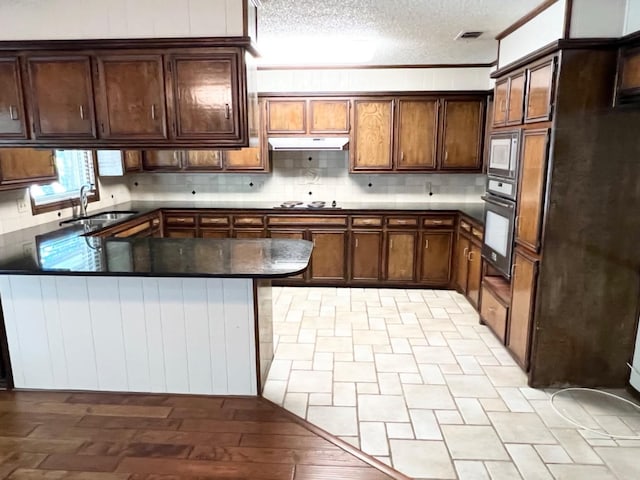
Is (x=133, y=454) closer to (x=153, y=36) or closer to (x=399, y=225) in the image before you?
(x=153, y=36)

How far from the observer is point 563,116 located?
2.56 metres

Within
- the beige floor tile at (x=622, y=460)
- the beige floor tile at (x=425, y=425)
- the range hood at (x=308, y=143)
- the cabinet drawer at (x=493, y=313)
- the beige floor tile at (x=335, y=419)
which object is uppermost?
the range hood at (x=308, y=143)

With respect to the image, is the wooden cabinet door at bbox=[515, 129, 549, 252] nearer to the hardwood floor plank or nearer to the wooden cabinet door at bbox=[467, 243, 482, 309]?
the wooden cabinet door at bbox=[467, 243, 482, 309]

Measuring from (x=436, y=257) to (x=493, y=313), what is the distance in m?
1.33

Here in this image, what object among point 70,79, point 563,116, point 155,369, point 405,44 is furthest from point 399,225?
Answer: point 70,79

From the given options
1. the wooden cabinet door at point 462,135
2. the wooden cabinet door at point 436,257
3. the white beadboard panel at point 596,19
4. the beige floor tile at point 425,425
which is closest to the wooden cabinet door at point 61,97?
the beige floor tile at point 425,425

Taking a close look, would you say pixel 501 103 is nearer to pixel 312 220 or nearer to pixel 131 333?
pixel 312 220

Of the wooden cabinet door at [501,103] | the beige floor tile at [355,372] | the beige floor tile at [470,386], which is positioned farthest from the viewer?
the wooden cabinet door at [501,103]

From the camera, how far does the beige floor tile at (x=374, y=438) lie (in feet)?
7.42

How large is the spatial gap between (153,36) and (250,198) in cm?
305

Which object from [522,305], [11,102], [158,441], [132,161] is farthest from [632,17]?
[132,161]

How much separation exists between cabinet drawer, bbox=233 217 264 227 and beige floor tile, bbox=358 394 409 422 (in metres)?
2.63

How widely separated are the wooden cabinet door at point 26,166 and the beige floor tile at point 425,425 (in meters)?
3.20

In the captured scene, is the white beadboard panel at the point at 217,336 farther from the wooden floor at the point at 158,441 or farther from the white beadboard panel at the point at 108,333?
the white beadboard panel at the point at 108,333
